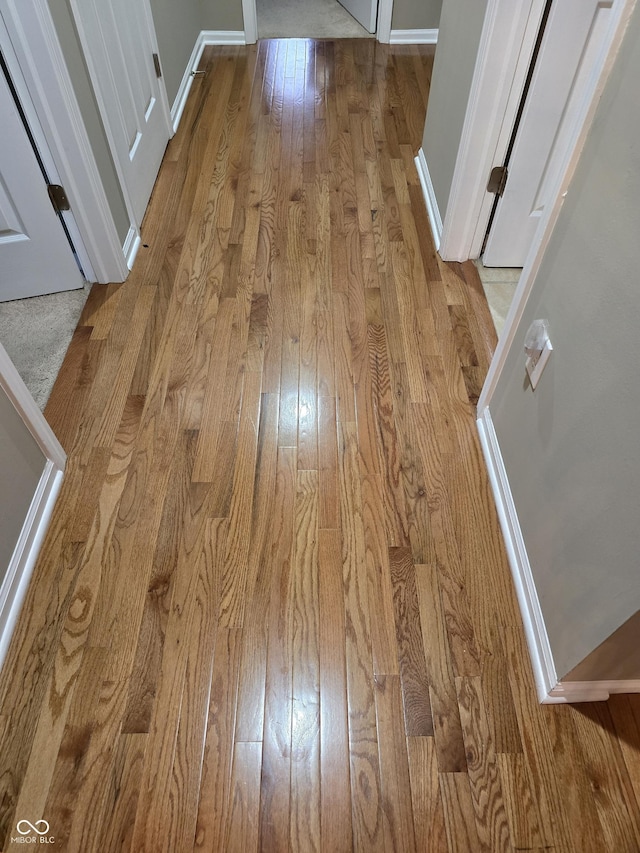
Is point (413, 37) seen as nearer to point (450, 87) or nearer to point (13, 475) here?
point (450, 87)

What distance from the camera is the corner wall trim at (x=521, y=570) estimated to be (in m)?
1.32

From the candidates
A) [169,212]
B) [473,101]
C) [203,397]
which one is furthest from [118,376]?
[473,101]

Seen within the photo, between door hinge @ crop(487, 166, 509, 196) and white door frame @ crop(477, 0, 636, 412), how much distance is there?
771mm

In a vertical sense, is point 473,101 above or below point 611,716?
above

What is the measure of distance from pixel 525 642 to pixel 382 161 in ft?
7.49

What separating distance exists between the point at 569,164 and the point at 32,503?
1484 mm

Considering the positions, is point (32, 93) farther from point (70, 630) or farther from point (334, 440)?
point (70, 630)

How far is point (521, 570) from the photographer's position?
58.0 inches

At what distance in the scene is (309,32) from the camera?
3.89 metres

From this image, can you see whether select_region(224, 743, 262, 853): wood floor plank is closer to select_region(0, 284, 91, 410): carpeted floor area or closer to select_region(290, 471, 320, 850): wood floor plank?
select_region(290, 471, 320, 850): wood floor plank

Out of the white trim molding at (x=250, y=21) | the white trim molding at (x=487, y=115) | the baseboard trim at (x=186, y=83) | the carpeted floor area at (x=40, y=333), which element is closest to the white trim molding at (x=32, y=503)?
the carpeted floor area at (x=40, y=333)

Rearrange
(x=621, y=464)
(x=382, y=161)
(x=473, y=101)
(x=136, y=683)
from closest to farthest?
(x=621, y=464) → (x=136, y=683) → (x=473, y=101) → (x=382, y=161)

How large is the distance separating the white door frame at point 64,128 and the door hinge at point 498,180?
1340 millimetres

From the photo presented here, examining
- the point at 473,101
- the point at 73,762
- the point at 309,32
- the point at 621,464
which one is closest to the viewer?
the point at 621,464
